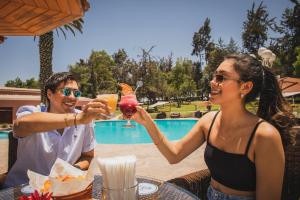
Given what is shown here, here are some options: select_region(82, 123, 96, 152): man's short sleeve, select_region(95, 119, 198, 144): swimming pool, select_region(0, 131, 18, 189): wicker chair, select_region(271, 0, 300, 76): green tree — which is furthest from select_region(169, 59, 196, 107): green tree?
select_region(0, 131, 18, 189): wicker chair

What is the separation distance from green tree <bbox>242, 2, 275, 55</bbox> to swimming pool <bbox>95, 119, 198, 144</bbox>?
34.6 metres

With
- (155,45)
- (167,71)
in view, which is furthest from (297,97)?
(167,71)

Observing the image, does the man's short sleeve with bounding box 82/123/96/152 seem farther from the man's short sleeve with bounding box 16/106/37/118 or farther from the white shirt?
the man's short sleeve with bounding box 16/106/37/118

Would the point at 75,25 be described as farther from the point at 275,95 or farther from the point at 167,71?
the point at 167,71

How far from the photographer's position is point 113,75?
2133 inches

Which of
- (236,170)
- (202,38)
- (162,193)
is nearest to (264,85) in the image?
(236,170)

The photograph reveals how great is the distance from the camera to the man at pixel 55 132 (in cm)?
204

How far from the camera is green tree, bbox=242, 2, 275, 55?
4891 cm

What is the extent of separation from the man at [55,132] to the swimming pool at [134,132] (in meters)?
10.1

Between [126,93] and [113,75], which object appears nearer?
[126,93]

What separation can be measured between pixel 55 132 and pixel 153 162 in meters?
4.65

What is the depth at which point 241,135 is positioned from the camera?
2.18 m

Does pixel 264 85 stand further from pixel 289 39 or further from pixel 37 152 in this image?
pixel 289 39

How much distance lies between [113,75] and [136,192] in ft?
176
